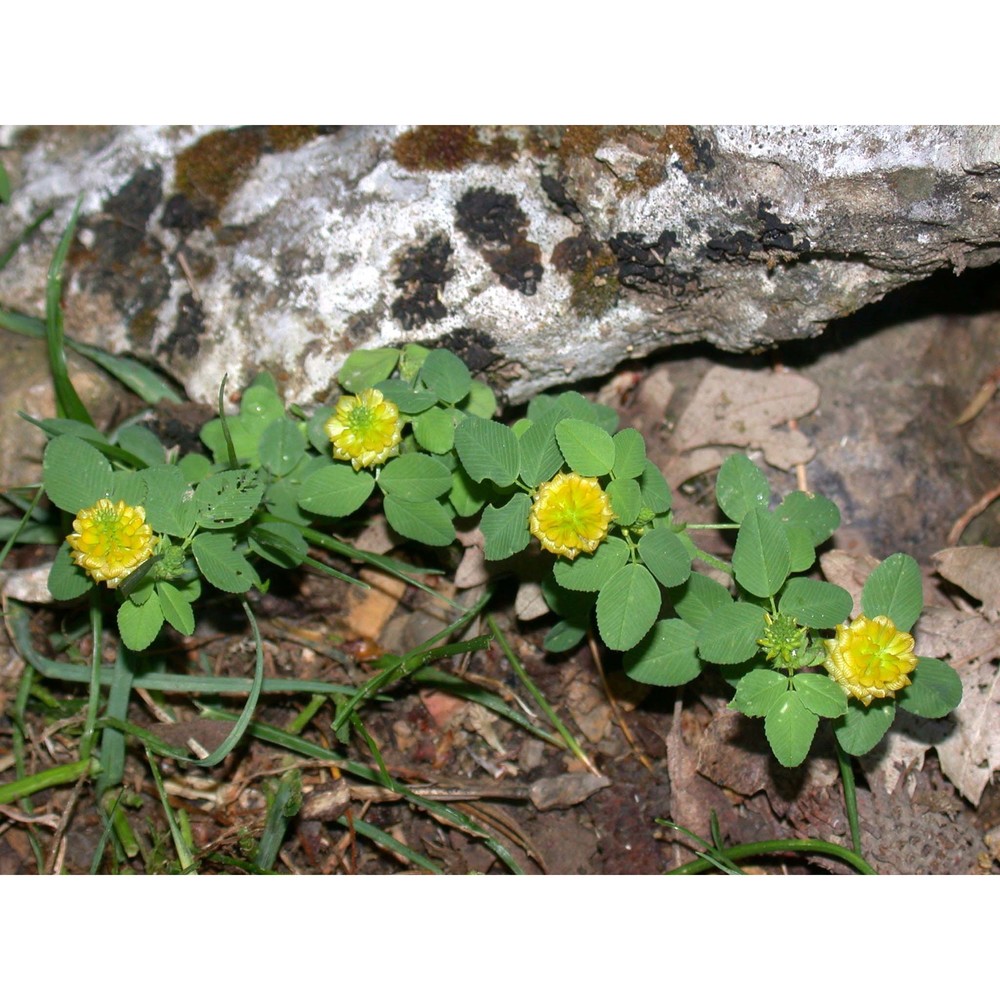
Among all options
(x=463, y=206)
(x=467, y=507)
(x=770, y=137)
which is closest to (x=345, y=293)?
(x=463, y=206)

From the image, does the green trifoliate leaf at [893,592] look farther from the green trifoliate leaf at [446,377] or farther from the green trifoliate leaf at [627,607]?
the green trifoliate leaf at [446,377]

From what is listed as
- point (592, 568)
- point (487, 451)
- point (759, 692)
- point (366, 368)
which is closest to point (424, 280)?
point (366, 368)

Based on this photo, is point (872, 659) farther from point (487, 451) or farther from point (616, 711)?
point (487, 451)

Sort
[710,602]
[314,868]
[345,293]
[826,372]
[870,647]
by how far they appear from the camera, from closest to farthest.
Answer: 1. [870,647]
2. [710,602]
3. [314,868]
4. [345,293]
5. [826,372]

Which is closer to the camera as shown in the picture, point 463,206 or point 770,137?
point 770,137

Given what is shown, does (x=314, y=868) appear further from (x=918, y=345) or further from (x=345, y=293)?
(x=918, y=345)

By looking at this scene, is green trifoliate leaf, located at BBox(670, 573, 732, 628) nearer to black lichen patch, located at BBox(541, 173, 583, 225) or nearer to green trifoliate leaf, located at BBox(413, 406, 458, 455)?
green trifoliate leaf, located at BBox(413, 406, 458, 455)

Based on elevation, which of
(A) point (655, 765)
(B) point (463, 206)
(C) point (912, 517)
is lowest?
(A) point (655, 765)
